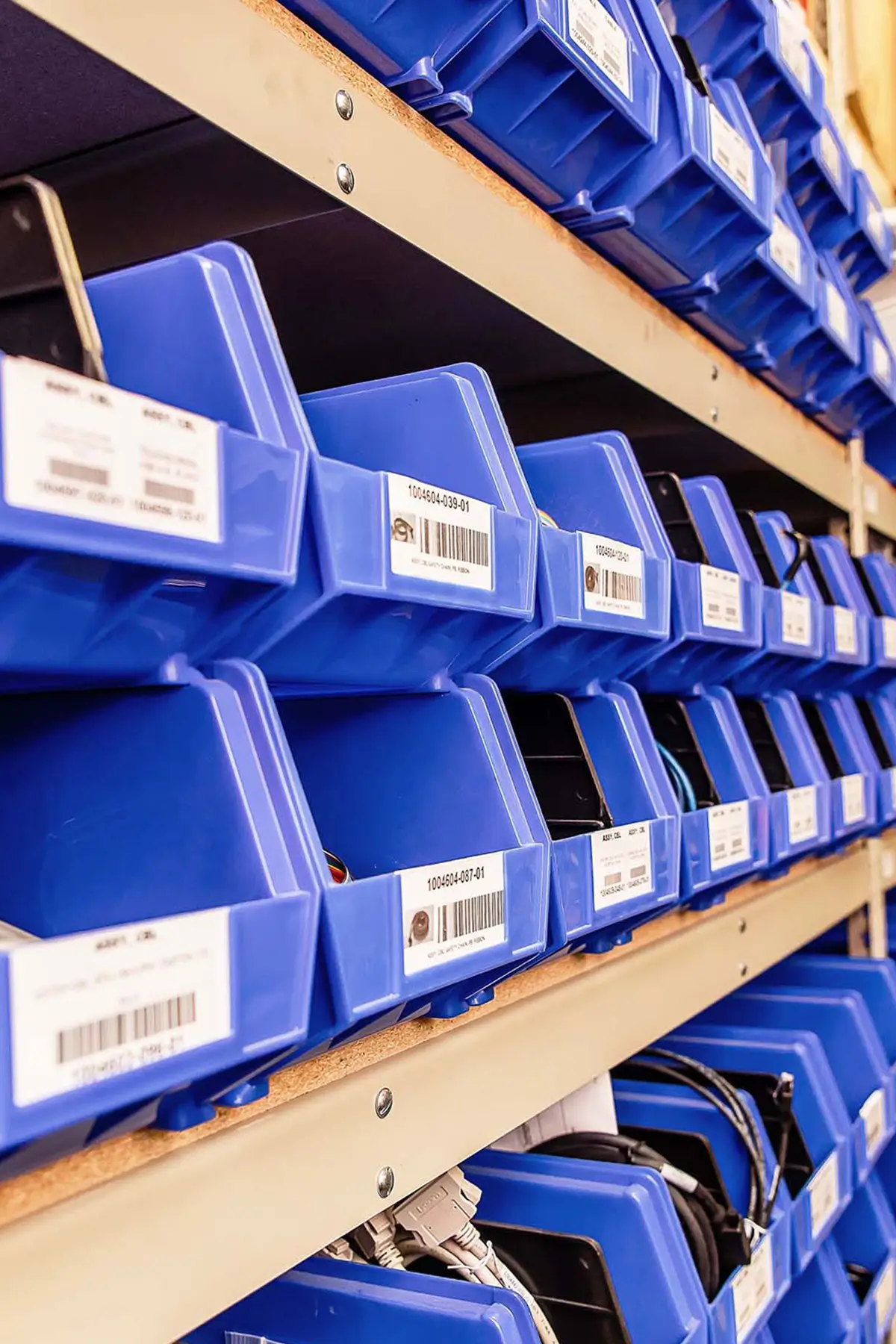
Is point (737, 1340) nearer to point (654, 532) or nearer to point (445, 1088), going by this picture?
point (445, 1088)

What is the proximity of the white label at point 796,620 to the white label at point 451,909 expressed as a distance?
71 centimetres

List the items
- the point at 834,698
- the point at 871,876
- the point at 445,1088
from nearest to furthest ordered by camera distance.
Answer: the point at 445,1088
the point at 834,698
the point at 871,876

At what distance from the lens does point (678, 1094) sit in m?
1.32

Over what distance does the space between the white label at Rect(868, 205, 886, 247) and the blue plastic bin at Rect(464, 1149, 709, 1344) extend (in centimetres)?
141

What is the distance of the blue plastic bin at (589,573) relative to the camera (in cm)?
80

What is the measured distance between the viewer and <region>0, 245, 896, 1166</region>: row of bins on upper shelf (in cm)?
44

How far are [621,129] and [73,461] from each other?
2.31 ft

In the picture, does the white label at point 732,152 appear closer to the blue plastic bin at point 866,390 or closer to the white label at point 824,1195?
the blue plastic bin at point 866,390

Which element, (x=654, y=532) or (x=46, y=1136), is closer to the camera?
(x=46, y=1136)

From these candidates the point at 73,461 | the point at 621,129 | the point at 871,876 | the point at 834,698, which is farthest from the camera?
the point at 871,876

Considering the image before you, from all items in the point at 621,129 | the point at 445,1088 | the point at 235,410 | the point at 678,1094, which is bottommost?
the point at 678,1094

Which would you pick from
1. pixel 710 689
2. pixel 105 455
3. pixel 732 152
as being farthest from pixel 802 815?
pixel 105 455

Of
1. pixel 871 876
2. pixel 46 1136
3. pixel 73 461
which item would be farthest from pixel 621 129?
pixel 871 876

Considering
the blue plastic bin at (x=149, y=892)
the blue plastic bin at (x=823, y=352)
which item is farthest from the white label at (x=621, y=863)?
the blue plastic bin at (x=823, y=352)
